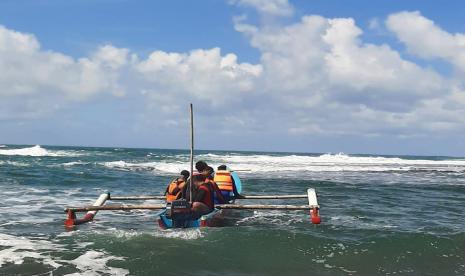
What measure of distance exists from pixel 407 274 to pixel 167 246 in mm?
4305

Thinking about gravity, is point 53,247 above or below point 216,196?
below

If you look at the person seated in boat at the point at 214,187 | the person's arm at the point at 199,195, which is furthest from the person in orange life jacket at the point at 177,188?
the person's arm at the point at 199,195

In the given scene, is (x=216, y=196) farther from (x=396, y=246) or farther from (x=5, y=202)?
Result: (x=5, y=202)

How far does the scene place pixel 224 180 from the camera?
13.1 meters

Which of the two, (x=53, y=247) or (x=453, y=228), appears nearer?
(x=53, y=247)

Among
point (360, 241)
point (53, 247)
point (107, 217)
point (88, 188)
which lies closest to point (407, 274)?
point (360, 241)

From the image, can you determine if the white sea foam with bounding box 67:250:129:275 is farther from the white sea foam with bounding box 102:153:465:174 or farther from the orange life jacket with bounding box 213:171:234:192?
the white sea foam with bounding box 102:153:465:174

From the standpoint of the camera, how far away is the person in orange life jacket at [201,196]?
10.5 m

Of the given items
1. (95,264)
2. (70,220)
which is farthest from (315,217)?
(70,220)

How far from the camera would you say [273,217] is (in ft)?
42.0

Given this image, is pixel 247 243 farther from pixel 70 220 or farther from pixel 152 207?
pixel 70 220

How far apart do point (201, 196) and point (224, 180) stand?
2521 millimetres

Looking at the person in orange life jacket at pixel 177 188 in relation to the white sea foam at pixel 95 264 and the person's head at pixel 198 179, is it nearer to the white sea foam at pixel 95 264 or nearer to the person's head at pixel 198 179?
the person's head at pixel 198 179

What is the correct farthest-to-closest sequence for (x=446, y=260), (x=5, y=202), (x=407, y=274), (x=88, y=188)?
1. (x=88, y=188)
2. (x=5, y=202)
3. (x=446, y=260)
4. (x=407, y=274)
